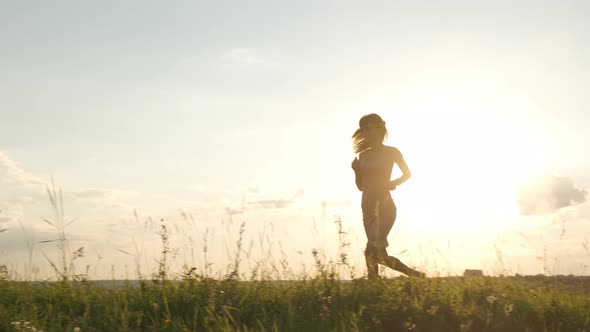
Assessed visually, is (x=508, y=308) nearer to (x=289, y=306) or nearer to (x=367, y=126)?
(x=289, y=306)

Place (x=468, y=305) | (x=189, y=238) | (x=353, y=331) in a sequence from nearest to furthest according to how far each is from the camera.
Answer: (x=353, y=331), (x=468, y=305), (x=189, y=238)

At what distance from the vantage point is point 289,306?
19.2ft

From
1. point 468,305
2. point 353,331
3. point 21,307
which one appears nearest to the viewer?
point 353,331

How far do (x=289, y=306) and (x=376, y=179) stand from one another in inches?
111

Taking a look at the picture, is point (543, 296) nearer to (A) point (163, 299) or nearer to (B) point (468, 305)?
(B) point (468, 305)

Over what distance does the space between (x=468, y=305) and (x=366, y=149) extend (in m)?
2.86

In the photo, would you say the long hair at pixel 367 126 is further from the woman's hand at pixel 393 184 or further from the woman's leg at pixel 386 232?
the woman's leg at pixel 386 232

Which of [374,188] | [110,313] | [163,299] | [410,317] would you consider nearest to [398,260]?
[374,188]

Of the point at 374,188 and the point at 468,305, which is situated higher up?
the point at 374,188

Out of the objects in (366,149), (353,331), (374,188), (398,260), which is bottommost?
(353,331)

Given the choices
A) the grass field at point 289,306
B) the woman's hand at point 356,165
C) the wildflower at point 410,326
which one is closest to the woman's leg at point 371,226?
the woman's hand at point 356,165

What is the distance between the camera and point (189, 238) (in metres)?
7.57

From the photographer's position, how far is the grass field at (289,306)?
5.52 meters

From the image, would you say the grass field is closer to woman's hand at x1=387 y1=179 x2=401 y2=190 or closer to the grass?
the grass
